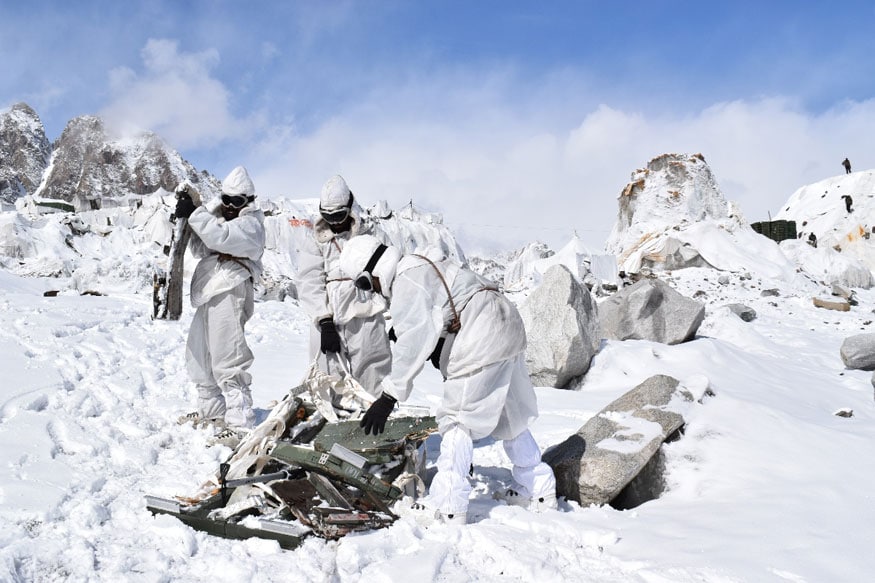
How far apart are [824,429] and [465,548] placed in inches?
98.2

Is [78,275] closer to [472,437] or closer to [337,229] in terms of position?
[337,229]

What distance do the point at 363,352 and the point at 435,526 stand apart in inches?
55.6

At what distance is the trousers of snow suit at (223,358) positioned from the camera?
151 inches

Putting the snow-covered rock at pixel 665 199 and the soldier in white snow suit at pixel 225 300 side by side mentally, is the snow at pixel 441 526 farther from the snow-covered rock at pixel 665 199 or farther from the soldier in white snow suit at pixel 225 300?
the snow-covered rock at pixel 665 199

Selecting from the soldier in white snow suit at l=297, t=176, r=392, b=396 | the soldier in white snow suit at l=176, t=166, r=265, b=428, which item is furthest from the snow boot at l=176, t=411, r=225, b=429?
the soldier in white snow suit at l=297, t=176, r=392, b=396

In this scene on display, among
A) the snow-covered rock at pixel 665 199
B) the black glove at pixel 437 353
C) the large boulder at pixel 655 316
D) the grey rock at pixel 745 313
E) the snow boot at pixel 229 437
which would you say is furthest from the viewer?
the snow-covered rock at pixel 665 199

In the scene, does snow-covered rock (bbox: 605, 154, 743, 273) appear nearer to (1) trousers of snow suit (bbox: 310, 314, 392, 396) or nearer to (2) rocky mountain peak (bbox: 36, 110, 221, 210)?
(1) trousers of snow suit (bbox: 310, 314, 392, 396)

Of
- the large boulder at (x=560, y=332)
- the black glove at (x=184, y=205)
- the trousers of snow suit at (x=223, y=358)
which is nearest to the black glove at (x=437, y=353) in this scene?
the trousers of snow suit at (x=223, y=358)

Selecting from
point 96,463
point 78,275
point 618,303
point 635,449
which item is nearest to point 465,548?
point 635,449

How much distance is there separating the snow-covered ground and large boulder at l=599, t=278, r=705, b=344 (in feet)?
5.34

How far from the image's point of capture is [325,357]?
3758 mm

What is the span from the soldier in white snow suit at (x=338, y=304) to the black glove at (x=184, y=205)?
2.54 feet

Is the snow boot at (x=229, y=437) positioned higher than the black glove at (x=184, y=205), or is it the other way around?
the black glove at (x=184, y=205)

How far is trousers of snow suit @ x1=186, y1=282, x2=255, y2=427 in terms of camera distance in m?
3.83
